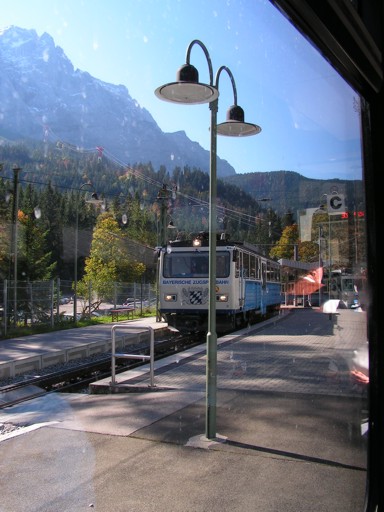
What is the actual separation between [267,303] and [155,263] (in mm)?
3944

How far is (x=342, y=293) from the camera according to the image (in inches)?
98.2

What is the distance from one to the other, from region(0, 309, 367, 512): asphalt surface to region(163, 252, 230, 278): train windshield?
652 centimetres

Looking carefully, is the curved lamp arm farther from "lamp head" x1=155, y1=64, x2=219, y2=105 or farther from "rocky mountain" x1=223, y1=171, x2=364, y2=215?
"rocky mountain" x1=223, y1=171, x2=364, y2=215

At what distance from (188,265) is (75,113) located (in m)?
11.4

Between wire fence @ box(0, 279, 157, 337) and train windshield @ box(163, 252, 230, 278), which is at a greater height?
train windshield @ box(163, 252, 230, 278)

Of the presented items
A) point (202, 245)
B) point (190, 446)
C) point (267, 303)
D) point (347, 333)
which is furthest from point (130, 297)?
point (347, 333)

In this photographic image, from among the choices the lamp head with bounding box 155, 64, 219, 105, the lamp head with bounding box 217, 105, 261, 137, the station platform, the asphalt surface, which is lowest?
the station platform

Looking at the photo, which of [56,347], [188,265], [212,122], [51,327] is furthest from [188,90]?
[51,327]

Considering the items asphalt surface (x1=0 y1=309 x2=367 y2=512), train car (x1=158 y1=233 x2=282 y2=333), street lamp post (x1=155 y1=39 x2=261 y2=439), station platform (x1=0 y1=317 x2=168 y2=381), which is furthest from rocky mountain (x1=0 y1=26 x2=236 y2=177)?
train car (x1=158 y1=233 x2=282 y2=333)

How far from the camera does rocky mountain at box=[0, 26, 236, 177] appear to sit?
1.71 meters

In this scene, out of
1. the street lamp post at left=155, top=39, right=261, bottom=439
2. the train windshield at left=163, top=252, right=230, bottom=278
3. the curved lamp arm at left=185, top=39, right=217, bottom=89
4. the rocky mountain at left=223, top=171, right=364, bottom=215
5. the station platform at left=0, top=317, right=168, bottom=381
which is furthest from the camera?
the train windshield at left=163, top=252, right=230, bottom=278

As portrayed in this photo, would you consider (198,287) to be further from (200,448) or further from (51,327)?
(200,448)

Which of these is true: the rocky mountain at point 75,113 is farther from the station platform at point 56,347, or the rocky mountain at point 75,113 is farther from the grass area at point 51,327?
the grass area at point 51,327

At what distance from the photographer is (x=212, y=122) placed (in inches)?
158
